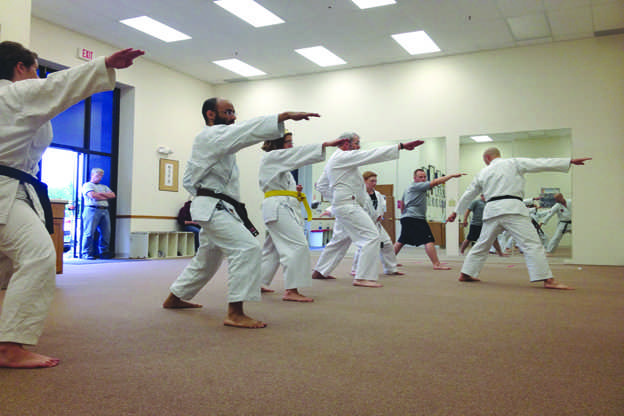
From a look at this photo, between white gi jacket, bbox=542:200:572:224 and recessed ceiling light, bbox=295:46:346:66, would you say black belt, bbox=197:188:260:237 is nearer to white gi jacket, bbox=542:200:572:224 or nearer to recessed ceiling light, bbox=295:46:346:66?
recessed ceiling light, bbox=295:46:346:66

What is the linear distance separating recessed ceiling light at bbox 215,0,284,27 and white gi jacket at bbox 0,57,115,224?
6.12m

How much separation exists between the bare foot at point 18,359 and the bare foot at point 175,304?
1483 mm

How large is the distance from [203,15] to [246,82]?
3.46 metres

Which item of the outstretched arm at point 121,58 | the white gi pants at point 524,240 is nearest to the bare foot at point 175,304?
the outstretched arm at point 121,58

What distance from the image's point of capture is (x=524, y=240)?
492cm

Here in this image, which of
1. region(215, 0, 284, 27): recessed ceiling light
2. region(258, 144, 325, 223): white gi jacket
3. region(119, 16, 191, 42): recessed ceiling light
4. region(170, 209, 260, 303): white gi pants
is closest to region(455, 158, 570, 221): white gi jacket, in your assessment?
region(258, 144, 325, 223): white gi jacket

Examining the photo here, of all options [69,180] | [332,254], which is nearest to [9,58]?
[332,254]

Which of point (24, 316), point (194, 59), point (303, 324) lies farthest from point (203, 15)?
point (24, 316)

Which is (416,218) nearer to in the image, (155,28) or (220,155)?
(220,155)

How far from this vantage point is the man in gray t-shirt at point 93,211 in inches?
348

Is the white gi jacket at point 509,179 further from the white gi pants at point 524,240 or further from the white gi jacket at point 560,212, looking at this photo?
the white gi jacket at point 560,212

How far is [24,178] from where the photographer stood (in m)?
2.05

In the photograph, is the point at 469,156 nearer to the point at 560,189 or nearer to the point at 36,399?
the point at 560,189

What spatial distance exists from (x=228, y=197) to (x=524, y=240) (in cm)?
324
